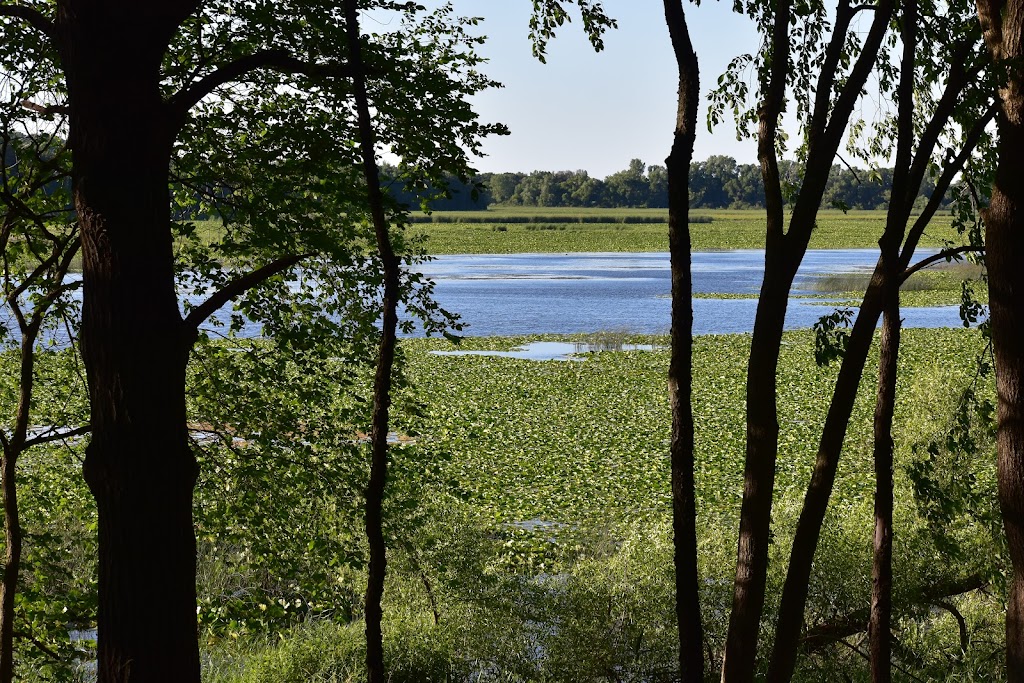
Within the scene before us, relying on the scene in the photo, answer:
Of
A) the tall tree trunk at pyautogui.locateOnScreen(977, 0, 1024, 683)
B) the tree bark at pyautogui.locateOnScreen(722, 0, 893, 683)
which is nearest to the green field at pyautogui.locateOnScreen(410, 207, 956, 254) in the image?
the tree bark at pyautogui.locateOnScreen(722, 0, 893, 683)

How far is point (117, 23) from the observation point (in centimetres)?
414

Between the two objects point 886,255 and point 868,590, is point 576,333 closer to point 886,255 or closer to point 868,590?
point 868,590

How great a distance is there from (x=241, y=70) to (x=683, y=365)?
2.69 metres

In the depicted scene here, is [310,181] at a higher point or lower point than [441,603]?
higher

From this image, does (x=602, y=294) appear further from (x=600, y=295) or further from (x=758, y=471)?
(x=758, y=471)

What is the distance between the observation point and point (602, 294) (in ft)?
132

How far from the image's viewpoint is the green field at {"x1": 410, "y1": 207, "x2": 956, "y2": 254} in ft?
226

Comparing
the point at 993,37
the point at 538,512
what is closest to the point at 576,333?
the point at 538,512

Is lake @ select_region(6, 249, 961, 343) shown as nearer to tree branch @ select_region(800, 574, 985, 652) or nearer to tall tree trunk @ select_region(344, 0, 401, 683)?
tree branch @ select_region(800, 574, 985, 652)

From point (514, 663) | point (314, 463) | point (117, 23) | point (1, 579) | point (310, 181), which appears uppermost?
point (117, 23)

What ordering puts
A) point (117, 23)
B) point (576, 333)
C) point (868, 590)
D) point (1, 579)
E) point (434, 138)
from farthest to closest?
point (576, 333), point (868, 590), point (1, 579), point (434, 138), point (117, 23)

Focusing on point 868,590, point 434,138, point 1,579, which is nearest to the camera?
point 434,138

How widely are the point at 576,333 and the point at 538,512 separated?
15964 mm

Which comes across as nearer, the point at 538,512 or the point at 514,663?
the point at 514,663
